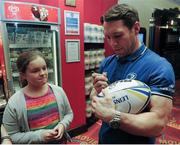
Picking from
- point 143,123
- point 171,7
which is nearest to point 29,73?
point 143,123

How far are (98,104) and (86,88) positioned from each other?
306cm

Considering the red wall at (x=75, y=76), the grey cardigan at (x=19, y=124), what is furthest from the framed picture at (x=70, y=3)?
the grey cardigan at (x=19, y=124)

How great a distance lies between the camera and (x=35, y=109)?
1.67 metres

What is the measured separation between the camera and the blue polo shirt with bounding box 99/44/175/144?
3.67ft

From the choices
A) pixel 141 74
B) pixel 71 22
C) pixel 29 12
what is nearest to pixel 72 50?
pixel 71 22

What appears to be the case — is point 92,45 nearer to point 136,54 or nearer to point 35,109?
point 35,109

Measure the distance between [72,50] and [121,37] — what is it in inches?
92.5

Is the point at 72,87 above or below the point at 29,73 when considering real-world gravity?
below

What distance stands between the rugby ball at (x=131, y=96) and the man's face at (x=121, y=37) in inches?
7.9

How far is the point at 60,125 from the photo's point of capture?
1.75m

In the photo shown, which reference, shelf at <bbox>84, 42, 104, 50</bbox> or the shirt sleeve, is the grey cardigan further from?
shelf at <bbox>84, 42, 104, 50</bbox>

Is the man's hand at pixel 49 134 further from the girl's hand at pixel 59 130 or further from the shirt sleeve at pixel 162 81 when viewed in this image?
the shirt sleeve at pixel 162 81

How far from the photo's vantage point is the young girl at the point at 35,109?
163 cm

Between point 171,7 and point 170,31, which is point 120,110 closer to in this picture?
point 170,31
